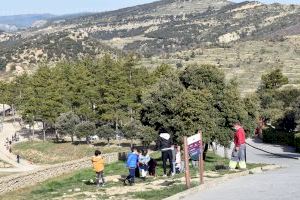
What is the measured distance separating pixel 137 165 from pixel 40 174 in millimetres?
8124

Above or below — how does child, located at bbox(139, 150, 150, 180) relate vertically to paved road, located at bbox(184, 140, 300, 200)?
below


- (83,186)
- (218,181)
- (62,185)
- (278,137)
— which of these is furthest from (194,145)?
(278,137)

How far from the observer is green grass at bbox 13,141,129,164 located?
60.2 meters

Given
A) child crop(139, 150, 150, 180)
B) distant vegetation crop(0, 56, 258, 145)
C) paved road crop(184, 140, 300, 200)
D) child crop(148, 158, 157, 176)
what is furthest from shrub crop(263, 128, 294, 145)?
paved road crop(184, 140, 300, 200)

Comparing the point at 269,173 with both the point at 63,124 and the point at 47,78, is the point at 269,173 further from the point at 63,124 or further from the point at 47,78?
the point at 47,78

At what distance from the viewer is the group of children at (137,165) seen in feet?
65.6

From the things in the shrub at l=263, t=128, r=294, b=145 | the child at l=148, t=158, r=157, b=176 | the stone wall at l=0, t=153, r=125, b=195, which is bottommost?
the shrub at l=263, t=128, r=294, b=145

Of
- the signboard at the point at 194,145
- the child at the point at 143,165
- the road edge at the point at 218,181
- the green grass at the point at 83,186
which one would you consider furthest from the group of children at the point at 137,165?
the signboard at the point at 194,145

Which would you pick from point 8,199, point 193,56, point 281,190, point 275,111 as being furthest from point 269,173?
point 193,56

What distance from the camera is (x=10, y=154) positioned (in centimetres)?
6550

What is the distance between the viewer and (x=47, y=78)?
3145 inches

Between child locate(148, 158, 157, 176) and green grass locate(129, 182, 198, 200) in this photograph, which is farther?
child locate(148, 158, 157, 176)

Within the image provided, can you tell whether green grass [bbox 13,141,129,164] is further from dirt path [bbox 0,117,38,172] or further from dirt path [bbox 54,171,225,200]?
dirt path [bbox 54,171,225,200]

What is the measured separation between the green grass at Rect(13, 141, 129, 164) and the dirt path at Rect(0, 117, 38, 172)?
4.58 feet
